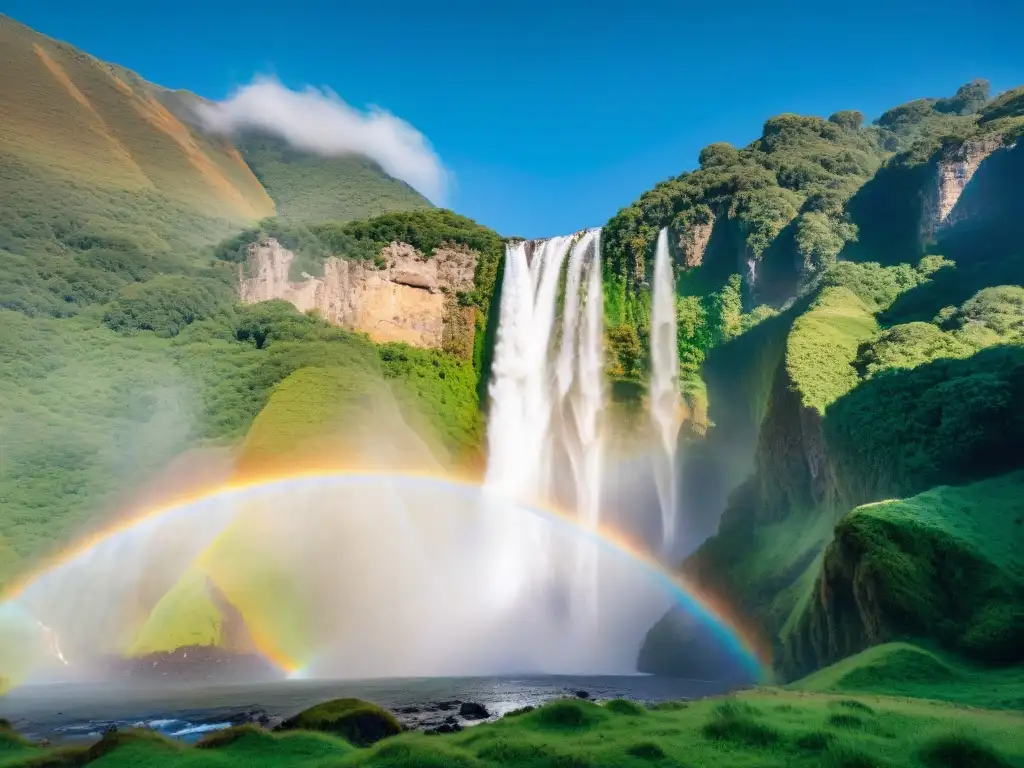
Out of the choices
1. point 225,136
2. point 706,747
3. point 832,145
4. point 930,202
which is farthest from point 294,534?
point 225,136

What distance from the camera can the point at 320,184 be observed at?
15250 cm

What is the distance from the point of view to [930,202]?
50938mm

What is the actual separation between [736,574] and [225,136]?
504 ft

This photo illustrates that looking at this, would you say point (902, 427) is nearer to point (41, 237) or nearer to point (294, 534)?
point (294, 534)

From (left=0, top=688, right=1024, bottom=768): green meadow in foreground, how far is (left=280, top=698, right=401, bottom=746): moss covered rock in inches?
97.3

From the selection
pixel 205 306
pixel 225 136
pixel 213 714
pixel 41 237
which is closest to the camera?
pixel 213 714

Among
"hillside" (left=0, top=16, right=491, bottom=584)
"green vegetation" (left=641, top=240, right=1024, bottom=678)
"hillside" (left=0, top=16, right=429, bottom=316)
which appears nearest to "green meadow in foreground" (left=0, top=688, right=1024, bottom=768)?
"green vegetation" (left=641, top=240, right=1024, bottom=678)

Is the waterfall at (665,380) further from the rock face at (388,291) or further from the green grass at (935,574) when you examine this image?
the green grass at (935,574)

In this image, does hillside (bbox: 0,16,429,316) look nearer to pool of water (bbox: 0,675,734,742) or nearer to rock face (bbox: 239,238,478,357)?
rock face (bbox: 239,238,478,357)

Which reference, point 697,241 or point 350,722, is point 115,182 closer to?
point 697,241

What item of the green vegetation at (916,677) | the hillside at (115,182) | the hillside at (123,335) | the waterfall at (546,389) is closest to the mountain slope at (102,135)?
the hillside at (115,182)

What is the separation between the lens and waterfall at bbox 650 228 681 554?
5838cm

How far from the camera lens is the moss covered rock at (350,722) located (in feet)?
53.3

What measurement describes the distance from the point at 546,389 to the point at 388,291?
19828 millimetres
